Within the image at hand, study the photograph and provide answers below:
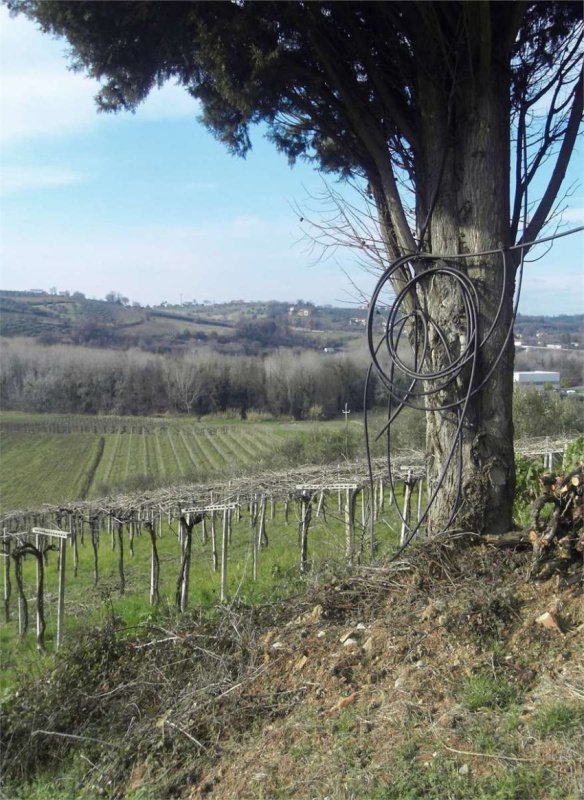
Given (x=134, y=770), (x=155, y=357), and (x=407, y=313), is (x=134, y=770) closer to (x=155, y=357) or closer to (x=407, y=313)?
(x=407, y=313)

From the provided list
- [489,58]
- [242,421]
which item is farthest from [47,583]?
[242,421]

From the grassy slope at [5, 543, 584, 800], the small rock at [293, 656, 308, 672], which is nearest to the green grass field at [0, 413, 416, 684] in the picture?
the grassy slope at [5, 543, 584, 800]

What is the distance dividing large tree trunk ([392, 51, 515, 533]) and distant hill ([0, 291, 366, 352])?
1416 inches

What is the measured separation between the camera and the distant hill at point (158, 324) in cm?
5078

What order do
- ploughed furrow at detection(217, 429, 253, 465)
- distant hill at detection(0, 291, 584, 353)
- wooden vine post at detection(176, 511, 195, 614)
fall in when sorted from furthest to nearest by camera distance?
distant hill at detection(0, 291, 584, 353), ploughed furrow at detection(217, 429, 253, 465), wooden vine post at detection(176, 511, 195, 614)

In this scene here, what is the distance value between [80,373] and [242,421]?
14.1 metres

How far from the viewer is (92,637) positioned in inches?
162

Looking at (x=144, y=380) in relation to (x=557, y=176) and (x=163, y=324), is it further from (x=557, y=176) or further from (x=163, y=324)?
(x=557, y=176)

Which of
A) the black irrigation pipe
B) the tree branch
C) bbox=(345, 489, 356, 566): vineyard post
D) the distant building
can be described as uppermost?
the tree branch

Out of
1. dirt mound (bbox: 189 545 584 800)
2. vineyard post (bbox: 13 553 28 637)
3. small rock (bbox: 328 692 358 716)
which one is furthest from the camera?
vineyard post (bbox: 13 553 28 637)

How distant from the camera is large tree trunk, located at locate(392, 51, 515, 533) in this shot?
14.3 feet

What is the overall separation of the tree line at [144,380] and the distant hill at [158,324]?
4.65m

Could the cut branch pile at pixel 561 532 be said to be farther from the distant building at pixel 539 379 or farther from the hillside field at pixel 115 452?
the hillside field at pixel 115 452

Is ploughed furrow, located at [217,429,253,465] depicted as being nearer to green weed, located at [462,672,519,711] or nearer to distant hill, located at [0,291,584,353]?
distant hill, located at [0,291,584,353]
